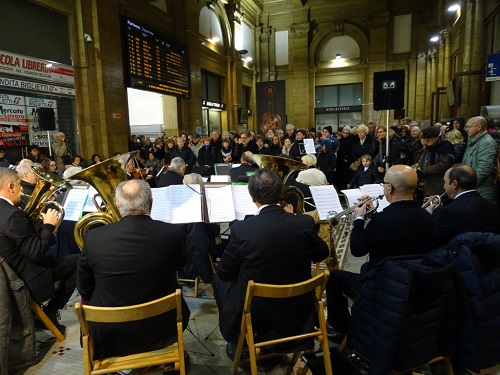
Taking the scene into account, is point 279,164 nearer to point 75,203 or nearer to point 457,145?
point 75,203

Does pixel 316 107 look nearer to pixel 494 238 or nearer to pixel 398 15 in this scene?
pixel 398 15

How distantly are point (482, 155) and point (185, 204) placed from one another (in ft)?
11.5

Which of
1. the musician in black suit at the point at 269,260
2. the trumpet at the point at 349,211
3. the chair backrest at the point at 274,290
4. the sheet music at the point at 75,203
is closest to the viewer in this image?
the chair backrest at the point at 274,290

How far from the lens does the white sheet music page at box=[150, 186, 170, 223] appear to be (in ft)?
9.53

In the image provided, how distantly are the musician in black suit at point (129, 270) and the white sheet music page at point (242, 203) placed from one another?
1.03 meters

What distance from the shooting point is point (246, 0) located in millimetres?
17281

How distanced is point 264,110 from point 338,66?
7467 mm

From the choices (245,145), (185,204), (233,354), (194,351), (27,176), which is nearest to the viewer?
(233,354)

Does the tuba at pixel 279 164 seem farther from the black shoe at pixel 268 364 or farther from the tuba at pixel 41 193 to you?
the tuba at pixel 41 193

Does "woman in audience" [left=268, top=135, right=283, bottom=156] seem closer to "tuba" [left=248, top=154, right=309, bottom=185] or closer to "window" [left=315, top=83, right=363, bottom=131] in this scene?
"tuba" [left=248, top=154, right=309, bottom=185]

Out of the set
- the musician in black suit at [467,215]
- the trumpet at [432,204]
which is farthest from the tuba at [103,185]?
the trumpet at [432,204]

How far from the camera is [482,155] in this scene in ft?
13.1

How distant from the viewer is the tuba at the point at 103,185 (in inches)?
101

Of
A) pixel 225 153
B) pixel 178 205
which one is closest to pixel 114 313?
pixel 178 205
